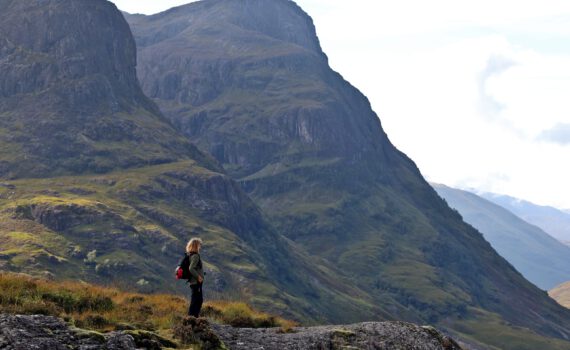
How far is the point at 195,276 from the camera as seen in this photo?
96.6 feet

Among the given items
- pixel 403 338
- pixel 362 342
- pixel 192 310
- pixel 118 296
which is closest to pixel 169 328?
pixel 192 310

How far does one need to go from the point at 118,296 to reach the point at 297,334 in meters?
9.05

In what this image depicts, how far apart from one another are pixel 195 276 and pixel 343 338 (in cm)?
838

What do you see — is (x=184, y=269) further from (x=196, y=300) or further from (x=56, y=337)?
(x=56, y=337)

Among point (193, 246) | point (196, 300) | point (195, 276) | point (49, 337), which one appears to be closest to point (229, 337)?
point (196, 300)

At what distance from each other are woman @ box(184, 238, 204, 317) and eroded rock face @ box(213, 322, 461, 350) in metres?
1.51

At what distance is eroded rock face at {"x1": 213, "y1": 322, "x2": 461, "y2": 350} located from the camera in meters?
30.2

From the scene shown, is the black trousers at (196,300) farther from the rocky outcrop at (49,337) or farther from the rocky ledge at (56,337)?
the rocky outcrop at (49,337)

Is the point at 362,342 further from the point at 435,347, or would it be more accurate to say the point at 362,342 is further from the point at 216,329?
the point at 216,329

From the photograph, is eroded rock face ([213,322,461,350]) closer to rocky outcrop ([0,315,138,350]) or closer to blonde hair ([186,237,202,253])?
blonde hair ([186,237,202,253])

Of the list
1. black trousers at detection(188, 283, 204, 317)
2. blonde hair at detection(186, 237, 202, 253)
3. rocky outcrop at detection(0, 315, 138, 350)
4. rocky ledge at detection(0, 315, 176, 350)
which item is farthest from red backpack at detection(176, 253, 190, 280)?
rocky outcrop at detection(0, 315, 138, 350)

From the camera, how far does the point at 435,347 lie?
119 feet

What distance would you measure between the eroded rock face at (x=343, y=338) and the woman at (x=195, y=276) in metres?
1.51

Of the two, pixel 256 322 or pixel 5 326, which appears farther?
pixel 256 322
